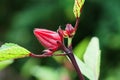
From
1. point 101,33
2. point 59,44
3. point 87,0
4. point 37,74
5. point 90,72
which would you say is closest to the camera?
point 59,44

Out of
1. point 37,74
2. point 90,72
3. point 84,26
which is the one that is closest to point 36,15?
point 84,26

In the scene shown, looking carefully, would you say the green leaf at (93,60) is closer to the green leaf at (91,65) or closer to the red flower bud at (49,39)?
the green leaf at (91,65)

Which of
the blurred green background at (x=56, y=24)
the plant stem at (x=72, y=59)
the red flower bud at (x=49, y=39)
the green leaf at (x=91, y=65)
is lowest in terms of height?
the blurred green background at (x=56, y=24)

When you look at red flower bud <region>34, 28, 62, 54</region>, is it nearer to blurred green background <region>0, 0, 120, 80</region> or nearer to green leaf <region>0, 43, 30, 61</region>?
green leaf <region>0, 43, 30, 61</region>

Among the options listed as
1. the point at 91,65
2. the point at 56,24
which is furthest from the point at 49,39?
the point at 56,24

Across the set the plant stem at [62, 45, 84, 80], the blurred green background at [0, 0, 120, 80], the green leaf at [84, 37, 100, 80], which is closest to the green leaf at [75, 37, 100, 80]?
the green leaf at [84, 37, 100, 80]

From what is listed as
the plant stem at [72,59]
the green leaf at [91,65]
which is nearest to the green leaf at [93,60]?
the green leaf at [91,65]

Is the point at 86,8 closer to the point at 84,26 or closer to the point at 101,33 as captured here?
the point at 84,26

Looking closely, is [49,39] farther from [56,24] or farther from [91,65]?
[56,24]
